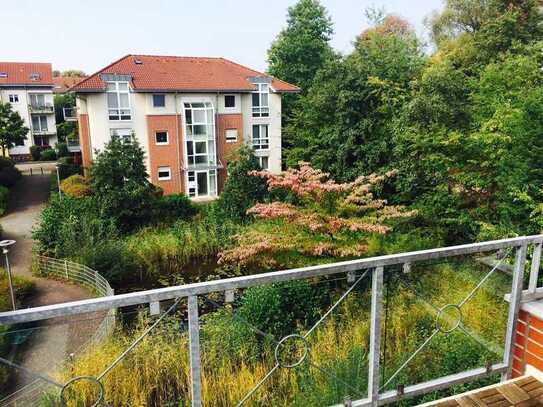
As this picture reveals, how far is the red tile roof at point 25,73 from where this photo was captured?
3916cm

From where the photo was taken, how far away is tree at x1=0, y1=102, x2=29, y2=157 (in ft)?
111

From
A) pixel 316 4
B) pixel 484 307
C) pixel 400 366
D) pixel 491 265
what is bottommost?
pixel 400 366

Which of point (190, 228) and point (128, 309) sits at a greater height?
point (128, 309)

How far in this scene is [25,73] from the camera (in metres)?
40.2

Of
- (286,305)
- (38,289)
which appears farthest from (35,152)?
(286,305)

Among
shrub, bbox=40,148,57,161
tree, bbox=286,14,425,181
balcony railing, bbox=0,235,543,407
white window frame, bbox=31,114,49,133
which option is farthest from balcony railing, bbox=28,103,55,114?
balcony railing, bbox=0,235,543,407

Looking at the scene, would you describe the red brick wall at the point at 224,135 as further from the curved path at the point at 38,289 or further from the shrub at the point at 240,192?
the curved path at the point at 38,289

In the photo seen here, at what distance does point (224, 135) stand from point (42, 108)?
947 inches

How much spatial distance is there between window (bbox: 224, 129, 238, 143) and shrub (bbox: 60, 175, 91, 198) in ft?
27.5

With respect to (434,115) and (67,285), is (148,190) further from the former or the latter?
(434,115)

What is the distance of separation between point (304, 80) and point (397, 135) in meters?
19.4

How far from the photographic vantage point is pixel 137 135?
2395 centimetres

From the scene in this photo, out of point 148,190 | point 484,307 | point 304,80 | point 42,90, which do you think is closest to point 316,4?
point 304,80

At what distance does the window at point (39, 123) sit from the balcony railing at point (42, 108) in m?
0.69
